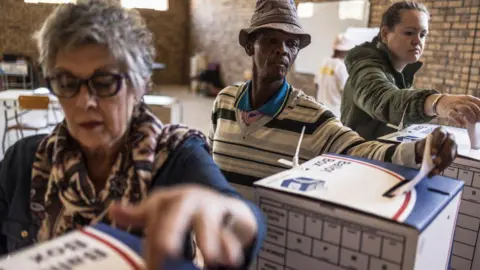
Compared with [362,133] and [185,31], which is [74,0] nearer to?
[362,133]

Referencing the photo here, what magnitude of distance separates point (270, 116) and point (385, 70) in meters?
0.57

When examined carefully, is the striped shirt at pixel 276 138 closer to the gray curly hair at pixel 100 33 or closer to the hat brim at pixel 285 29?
the hat brim at pixel 285 29

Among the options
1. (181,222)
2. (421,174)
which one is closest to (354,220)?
(421,174)

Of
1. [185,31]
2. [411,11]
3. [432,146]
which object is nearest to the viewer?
[432,146]

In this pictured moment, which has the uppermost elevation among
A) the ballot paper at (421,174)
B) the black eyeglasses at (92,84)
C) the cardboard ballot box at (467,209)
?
the black eyeglasses at (92,84)

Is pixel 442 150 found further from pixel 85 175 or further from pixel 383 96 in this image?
pixel 85 175

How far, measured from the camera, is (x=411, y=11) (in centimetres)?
152

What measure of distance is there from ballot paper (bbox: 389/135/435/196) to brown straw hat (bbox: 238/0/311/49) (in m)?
0.59

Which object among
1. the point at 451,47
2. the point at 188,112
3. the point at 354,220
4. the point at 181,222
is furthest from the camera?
the point at 188,112

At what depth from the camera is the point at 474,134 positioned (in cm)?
110

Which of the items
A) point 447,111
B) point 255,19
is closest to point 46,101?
point 255,19

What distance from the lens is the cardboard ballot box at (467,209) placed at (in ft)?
3.47

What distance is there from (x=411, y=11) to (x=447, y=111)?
0.64 metres

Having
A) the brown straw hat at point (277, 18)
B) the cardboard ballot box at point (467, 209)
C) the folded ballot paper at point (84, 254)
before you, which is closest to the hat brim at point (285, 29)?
the brown straw hat at point (277, 18)
